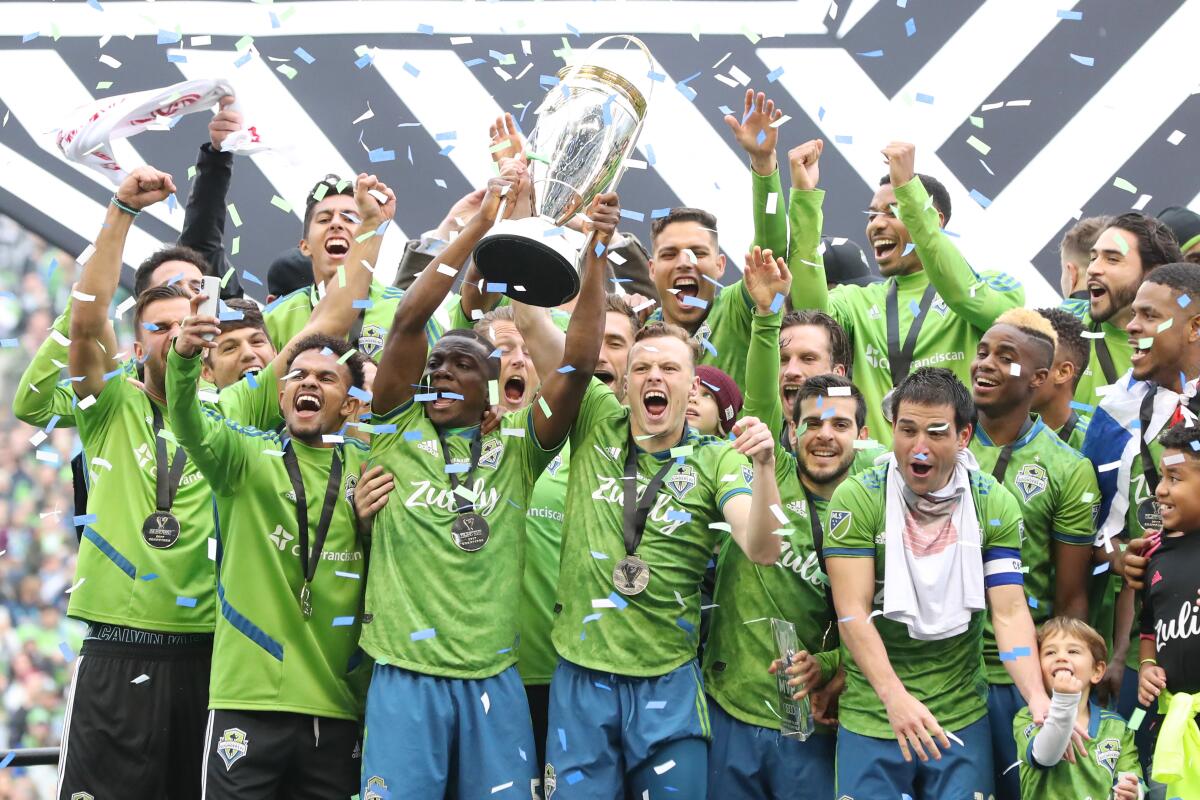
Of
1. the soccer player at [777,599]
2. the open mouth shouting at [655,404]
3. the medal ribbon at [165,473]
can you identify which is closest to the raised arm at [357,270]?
the medal ribbon at [165,473]

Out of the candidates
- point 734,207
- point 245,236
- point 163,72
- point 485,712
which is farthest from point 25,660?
point 734,207

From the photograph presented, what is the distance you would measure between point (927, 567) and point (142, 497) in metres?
2.49

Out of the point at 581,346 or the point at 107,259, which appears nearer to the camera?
the point at 581,346

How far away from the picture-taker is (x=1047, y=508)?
16.8 ft

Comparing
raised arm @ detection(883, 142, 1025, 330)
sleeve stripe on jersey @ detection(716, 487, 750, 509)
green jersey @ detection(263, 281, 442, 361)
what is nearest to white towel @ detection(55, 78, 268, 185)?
green jersey @ detection(263, 281, 442, 361)

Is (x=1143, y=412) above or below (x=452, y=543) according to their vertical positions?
above

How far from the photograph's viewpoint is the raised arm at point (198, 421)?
473 cm

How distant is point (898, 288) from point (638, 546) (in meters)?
1.74

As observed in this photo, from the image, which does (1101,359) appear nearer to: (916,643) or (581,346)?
(916,643)

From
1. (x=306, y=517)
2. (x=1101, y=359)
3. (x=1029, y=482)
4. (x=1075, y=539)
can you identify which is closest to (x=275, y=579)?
(x=306, y=517)

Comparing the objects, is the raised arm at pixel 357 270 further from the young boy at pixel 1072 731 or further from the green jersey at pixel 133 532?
the young boy at pixel 1072 731

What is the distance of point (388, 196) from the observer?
5555 millimetres

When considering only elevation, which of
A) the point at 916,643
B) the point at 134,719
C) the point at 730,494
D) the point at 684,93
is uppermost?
the point at 684,93

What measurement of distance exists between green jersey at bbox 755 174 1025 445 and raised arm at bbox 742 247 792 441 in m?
0.50
